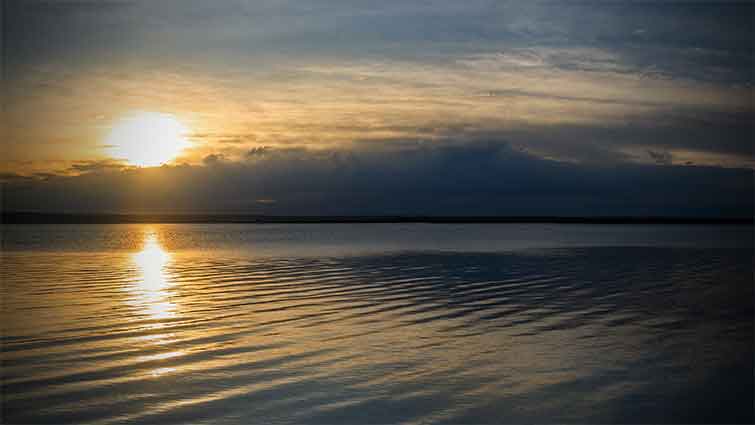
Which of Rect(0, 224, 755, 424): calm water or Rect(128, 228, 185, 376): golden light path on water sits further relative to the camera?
Rect(128, 228, 185, 376): golden light path on water

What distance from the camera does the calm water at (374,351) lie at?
6.71 m

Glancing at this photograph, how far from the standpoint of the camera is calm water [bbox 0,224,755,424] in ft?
22.0

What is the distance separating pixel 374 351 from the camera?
921cm

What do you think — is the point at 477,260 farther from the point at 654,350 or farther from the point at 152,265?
the point at 654,350

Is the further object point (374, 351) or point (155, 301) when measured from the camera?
point (155, 301)

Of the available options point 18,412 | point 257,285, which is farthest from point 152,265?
point 18,412

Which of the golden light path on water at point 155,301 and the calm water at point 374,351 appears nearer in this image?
the calm water at point 374,351

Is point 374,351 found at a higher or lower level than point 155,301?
lower

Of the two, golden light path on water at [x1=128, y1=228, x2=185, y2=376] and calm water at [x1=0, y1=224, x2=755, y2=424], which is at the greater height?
golden light path on water at [x1=128, y1=228, x2=185, y2=376]

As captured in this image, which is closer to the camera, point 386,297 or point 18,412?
point 18,412

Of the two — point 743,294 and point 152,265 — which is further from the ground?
point 152,265

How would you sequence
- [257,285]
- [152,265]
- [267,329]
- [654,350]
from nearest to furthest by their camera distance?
[654,350], [267,329], [257,285], [152,265]

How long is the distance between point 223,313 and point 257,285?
488 cm

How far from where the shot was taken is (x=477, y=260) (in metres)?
28.0
